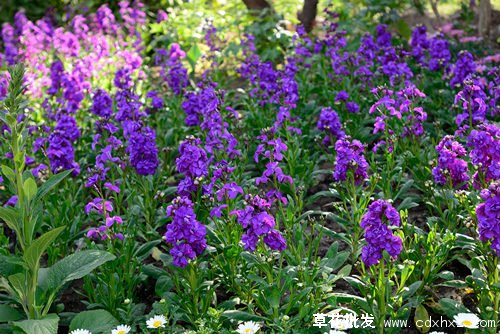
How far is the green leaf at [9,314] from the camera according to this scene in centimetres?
328

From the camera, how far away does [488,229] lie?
2.88 metres

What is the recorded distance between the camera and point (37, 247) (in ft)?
10.2

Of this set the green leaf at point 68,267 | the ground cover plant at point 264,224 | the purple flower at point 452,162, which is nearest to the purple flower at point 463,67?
the ground cover plant at point 264,224

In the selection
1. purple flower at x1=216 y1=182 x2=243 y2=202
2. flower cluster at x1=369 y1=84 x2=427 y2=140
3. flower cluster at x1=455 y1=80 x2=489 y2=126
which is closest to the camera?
purple flower at x1=216 y1=182 x2=243 y2=202

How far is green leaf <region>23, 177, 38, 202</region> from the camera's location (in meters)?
3.16

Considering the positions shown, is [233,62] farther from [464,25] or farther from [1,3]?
[1,3]

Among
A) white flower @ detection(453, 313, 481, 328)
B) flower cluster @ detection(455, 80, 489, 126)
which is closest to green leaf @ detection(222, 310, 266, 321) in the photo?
white flower @ detection(453, 313, 481, 328)

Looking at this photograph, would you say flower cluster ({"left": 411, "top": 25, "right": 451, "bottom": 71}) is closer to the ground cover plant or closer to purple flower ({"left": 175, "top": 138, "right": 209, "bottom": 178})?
the ground cover plant

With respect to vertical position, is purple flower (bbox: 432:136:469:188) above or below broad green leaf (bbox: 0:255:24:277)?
above

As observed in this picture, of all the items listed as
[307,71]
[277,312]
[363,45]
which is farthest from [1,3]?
[277,312]

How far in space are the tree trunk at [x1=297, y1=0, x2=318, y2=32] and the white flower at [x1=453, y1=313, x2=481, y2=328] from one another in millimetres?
6057

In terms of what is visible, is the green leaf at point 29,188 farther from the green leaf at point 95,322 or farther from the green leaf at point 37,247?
the green leaf at point 95,322

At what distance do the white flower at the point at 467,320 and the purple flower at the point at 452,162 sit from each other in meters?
0.95

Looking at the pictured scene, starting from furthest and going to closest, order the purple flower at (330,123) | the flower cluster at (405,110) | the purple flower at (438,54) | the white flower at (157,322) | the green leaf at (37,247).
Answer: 1. the purple flower at (438,54)
2. the purple flower at (330,123)
3. the flower cluster at (405,110)
4. the green leaf at (37,247)
5. the white flower at (157,322)
